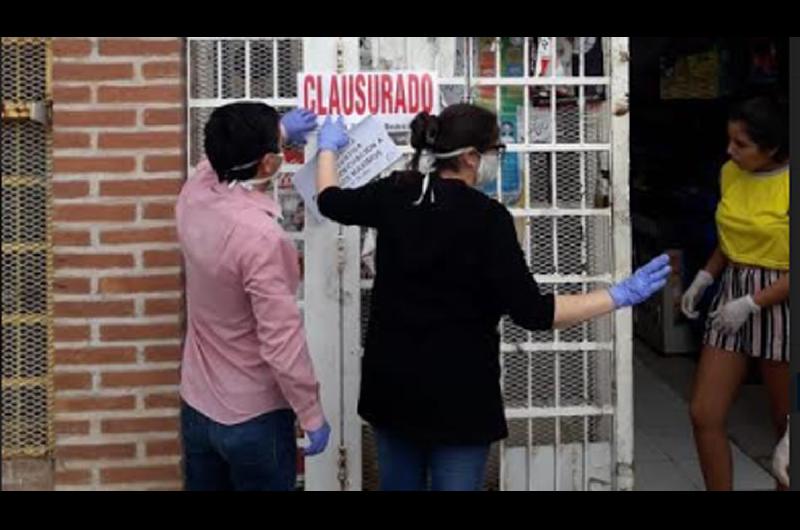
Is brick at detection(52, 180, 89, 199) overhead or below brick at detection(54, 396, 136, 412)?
overhead

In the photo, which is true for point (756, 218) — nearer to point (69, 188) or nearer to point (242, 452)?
point (242, 452)

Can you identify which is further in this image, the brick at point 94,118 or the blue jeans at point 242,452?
the brick at point 94,118

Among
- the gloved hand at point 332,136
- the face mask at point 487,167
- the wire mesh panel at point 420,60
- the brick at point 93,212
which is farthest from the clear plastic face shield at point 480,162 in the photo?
the brick at point 93,212

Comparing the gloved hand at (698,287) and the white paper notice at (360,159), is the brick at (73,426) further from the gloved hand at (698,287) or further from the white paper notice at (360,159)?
the gloved hand at (698,287)

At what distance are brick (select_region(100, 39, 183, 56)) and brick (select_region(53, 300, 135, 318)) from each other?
0.88 meters

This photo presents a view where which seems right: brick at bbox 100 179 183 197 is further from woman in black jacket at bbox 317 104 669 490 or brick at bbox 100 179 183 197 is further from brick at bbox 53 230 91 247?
woman in black jacket at bbox 317 104 669 490

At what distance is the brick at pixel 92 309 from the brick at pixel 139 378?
0.72 ft

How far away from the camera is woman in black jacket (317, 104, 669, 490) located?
2.98m

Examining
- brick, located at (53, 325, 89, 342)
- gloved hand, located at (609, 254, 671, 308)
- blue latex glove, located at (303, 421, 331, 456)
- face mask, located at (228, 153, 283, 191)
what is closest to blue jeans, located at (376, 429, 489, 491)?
blue latex glove, located at (303, 421, 331, 456)

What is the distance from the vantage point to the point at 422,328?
303cm

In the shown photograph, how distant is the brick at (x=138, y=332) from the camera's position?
3828mm

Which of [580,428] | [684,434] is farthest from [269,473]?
[684,434]

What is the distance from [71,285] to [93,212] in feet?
0.90

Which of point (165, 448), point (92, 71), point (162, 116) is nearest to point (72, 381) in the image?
point (165, 448)
